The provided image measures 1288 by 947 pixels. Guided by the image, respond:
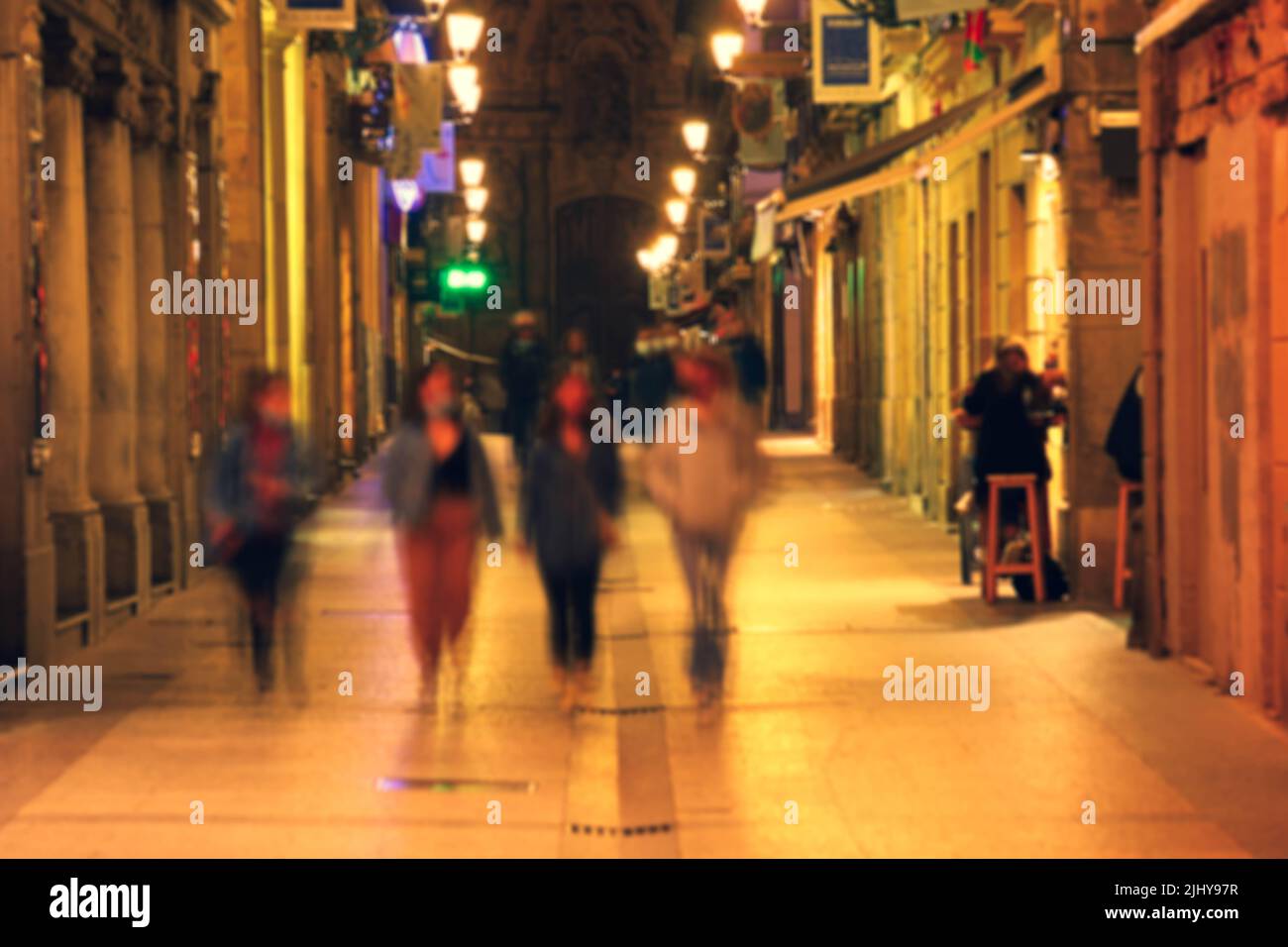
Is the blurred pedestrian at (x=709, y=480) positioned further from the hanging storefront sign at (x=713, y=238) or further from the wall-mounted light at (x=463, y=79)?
the hanging storefront sign at (x=713, y=238)

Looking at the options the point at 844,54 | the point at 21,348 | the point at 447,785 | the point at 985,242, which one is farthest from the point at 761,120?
the point at 447,785

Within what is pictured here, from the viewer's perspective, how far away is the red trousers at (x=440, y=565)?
11.6 m

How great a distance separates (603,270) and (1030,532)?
5355 centimetres

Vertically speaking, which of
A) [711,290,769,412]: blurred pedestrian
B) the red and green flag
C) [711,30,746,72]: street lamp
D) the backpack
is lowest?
the backpack

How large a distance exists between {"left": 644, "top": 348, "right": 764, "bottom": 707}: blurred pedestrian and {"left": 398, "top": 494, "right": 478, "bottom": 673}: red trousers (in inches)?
39.2

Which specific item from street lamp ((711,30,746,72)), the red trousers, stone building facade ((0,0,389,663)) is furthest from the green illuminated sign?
the red trousers

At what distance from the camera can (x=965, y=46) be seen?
20531mm

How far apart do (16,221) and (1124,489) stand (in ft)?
23.4

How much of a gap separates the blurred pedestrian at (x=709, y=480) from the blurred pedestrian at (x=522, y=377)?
10707 millimetres

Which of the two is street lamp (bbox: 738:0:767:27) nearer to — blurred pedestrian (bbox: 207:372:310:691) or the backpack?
the backpack

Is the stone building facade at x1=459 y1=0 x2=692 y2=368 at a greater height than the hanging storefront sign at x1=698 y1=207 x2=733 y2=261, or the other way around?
the stone building facade at x1=459 y1=0 x2=692 y2=368

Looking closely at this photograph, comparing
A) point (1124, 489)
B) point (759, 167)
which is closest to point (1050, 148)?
point (1124, 489)

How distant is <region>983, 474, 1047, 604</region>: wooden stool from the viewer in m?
15.7

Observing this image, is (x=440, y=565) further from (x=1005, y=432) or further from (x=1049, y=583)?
(x=1049, y=583)
